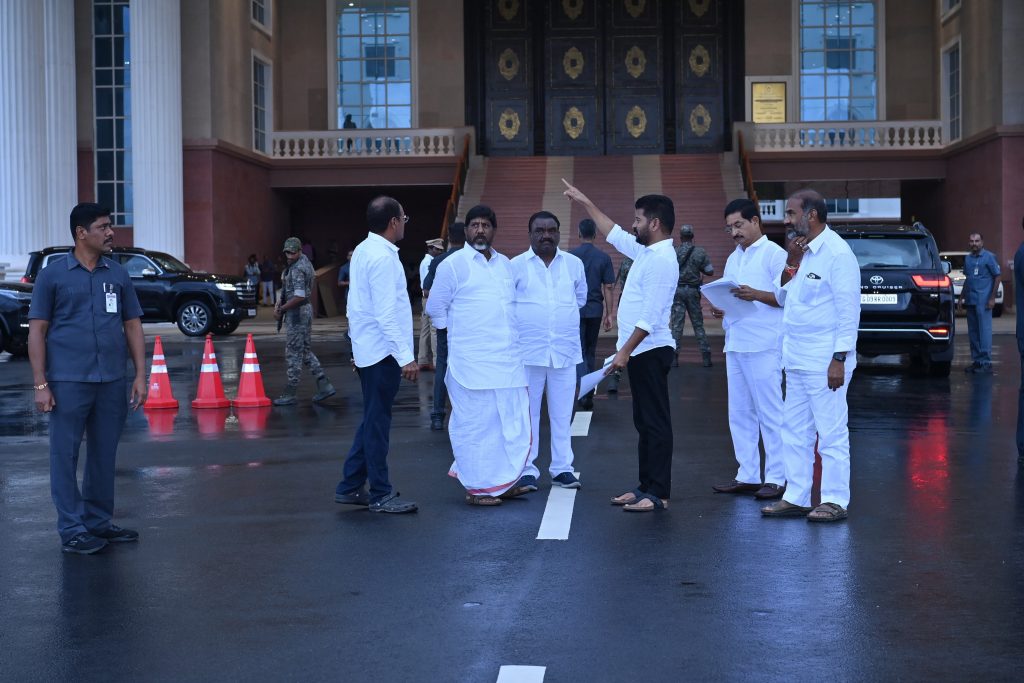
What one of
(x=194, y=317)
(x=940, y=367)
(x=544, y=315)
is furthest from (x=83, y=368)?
(x=194, y=317)

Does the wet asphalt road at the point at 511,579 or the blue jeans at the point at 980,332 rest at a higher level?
the blue jeans at the point at 980,332

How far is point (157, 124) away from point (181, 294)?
6685 millimetres

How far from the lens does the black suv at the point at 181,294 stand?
26.6 m

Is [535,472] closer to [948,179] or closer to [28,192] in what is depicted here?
[28,192]

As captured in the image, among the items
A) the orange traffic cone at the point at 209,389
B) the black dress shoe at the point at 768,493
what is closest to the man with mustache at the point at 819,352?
the black dress shoe at the point at 768,493

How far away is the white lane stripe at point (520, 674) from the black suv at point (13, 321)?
60.0 feet

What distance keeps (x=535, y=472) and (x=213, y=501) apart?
2.06m

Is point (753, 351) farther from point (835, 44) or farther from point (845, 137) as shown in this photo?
point (835, 44)

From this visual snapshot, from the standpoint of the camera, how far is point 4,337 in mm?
21984

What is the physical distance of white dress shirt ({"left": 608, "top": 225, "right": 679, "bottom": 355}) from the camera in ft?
26.6

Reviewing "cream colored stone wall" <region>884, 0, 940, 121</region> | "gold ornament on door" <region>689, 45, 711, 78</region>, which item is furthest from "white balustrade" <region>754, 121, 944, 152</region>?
"gold ornament on door" <region>689, 45, 711, 78</region>

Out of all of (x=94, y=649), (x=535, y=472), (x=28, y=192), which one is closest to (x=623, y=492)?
(x=535, y=472)

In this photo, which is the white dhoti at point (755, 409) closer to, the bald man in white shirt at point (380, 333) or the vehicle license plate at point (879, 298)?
the bald man in white shirt at point (380, 333)

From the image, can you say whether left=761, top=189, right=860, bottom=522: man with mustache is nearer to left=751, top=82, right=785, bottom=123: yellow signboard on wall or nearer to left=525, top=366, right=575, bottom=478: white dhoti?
left=525, top=366, right=575, bottom=478: white dhoti
